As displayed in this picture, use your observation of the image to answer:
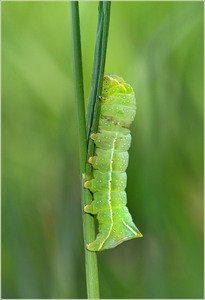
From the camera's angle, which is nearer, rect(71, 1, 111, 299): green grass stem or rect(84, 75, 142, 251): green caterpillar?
rect(71, 1, 111, 299): green grass stem

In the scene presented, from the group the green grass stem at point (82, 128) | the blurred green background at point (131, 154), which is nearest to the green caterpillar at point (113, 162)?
the green grass stem at point (82, 128)

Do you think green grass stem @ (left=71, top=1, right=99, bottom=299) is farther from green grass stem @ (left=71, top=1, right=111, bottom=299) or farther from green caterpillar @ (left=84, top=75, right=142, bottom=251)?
green caterpillar @ (left=84, top=75, right=142, bottom=251)

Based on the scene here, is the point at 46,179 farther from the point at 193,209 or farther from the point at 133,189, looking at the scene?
the point at 193,209

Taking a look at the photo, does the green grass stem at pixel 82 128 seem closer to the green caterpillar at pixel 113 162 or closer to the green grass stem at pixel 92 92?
the green grass stem at pixel 92 92

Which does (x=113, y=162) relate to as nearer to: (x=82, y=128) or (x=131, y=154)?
(x=82, y=128)

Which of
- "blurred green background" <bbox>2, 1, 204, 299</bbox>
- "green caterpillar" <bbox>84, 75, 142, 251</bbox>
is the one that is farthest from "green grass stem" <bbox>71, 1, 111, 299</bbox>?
"blurred green background" <bbox>2, 1, 204, 299</bbox>

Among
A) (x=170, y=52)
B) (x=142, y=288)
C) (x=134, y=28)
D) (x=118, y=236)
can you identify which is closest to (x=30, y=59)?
(x=134, y=28)
